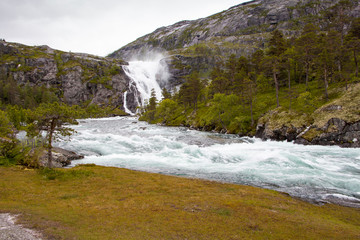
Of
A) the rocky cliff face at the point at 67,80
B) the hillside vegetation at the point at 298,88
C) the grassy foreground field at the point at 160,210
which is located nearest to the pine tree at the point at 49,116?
the grassy foreground field at the point at 160,210

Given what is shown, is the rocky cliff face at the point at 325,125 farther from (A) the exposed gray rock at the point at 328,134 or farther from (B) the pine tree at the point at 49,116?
(B) the pine tree at the point at 49,116

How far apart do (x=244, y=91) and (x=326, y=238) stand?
49.5 meters

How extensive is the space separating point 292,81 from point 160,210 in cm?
6872

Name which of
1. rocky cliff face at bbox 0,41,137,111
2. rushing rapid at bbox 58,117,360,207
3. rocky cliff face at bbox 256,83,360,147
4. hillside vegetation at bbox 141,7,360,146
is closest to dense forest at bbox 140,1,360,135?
hillside vegetation at bbox 141,7,360,146

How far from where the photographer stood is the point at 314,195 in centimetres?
1585

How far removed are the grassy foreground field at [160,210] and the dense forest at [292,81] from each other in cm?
2928

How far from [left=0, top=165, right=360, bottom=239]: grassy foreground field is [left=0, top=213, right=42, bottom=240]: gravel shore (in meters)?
0.38

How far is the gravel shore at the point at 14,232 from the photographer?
7.34 m

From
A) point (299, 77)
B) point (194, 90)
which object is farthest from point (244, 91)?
point (194, 90)

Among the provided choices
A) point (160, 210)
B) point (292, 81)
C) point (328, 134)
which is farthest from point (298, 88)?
point (160, 210)

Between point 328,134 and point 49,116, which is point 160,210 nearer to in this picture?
point 49,116

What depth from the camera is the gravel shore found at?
7.34 meters

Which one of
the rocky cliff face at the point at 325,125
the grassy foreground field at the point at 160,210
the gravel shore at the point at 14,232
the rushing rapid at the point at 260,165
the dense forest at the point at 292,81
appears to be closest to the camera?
the gravel shore at the point at 14,232

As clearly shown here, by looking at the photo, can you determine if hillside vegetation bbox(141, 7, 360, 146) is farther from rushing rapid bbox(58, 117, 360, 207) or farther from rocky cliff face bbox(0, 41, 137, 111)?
rocky cliff face bbox(0, 41, 137, 111)
